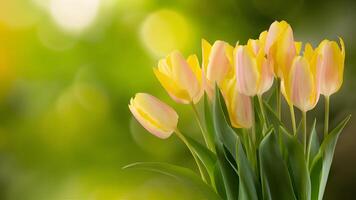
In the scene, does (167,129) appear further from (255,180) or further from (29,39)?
(29,39)

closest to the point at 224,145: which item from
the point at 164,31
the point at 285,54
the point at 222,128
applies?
the point at 222,128

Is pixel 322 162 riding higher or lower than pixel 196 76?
lower

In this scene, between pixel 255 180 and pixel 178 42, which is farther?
pixel 178 42

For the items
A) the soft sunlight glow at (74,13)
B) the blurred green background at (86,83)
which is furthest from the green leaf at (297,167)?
the soft sunlight glow at (74,13)

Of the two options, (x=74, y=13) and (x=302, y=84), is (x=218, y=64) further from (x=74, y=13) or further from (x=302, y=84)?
(x=74, y=13)

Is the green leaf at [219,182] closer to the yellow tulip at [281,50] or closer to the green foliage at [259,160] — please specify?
the green foliage at [259,160]

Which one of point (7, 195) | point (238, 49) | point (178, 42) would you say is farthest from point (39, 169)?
point (238, 49)
